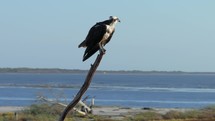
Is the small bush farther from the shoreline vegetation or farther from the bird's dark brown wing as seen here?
the bird's dark brown wing

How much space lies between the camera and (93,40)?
11.3m

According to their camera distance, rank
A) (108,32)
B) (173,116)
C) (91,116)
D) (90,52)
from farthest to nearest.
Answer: (91,116), (173,116), (108,32), (90,52)

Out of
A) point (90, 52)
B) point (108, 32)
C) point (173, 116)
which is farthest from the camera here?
point (173, 116)

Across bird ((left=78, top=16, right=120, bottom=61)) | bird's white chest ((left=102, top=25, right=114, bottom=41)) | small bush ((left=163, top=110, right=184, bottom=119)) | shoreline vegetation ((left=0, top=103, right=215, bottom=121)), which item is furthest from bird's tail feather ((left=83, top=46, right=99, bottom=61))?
small bush ((left=163, top=110, right=184, bottom=119))

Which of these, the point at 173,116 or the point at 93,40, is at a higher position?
the point at 93,40

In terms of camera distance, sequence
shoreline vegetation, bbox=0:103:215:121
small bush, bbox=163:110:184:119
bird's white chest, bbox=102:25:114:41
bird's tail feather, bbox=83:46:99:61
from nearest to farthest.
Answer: bird's tail feather, bbox=83:46:99:61 → bird's white chest, bbox=102:25:114:41 → shoreline vegetation, bbox=0:103:215:121 → small bush, bbox=163:110:184:119

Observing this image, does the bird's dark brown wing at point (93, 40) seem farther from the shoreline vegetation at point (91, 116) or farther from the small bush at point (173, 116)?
the small bush at point (173, 116)

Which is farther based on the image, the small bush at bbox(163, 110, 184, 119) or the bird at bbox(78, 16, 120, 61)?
the small bush at bbox(163, 110, 184, 119)

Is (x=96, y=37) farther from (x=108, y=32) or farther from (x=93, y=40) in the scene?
(x=108, y=32)

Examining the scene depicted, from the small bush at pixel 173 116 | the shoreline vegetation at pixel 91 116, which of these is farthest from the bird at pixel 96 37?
the small bush at pixel 173 116

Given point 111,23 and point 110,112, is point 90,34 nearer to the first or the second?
point 111,23

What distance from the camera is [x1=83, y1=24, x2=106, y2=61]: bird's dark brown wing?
11.2 m

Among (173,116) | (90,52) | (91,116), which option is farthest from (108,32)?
(91,116)

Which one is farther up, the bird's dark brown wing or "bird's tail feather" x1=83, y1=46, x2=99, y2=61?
the bird's dark brown wing
